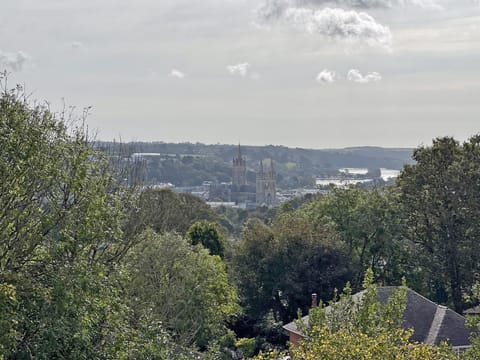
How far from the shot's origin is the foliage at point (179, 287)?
26.3 meters

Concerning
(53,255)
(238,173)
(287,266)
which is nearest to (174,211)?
(287,266)

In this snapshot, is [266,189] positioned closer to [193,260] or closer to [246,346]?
[246,346]

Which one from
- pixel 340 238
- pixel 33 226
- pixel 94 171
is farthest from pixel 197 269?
pixel 33 226

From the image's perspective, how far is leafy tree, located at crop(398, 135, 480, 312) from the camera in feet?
115

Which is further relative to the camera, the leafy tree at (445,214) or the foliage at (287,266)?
the foliage at (287,266)

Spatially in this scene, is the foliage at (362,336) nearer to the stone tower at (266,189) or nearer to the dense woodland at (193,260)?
the dense woodland at (193,260)

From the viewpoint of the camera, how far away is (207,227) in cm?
4188

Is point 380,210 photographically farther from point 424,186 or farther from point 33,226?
point 33,226

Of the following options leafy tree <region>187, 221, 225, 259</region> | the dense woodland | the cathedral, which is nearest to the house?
the dense woodland

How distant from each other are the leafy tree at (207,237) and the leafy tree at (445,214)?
422 inches

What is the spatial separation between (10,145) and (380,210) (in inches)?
1145

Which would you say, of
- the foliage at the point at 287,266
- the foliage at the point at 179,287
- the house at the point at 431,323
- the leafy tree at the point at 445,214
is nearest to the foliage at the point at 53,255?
the foliage at the point at 179,287

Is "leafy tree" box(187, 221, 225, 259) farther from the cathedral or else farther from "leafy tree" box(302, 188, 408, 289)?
the cathedral

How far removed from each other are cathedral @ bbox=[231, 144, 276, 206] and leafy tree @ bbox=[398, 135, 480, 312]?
110 m
